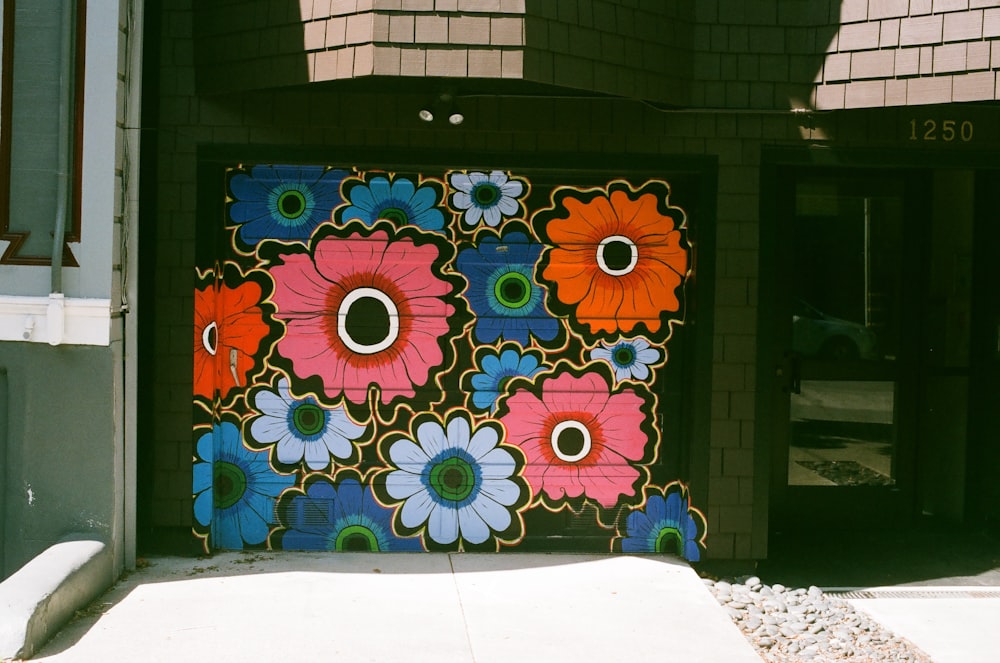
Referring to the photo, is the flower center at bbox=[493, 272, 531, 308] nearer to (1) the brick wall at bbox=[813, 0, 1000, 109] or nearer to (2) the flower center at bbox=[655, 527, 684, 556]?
(2) the flower center at bbox=[655, 527, 684, 556]

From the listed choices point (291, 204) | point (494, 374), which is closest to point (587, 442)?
point (494, 374)

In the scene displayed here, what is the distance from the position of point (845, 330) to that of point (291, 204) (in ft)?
12.2

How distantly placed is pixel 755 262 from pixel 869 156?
92 cm

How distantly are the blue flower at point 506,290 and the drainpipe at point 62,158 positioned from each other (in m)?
2.17

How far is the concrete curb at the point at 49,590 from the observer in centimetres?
422

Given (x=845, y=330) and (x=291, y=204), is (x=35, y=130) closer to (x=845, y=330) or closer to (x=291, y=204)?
(x=291, y=204)

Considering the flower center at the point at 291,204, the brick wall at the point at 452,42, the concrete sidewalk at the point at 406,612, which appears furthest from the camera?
the flower center at the point at 291,204

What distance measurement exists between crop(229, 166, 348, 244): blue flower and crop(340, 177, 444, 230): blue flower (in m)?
0.11

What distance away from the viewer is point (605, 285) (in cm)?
599

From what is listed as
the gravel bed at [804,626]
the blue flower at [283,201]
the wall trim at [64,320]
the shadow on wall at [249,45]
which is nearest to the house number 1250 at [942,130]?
the gravel bed at [804,626]

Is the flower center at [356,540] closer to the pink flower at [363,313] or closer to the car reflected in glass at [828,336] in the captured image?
the pink flower at [363,313]

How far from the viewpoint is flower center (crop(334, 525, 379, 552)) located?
5969 mm

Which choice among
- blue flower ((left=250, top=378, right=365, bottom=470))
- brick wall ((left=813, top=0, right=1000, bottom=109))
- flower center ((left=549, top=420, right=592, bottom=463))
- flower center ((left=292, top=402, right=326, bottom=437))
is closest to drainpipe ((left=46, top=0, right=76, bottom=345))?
blue flower ((left=250, top=378, right=365, bottom=470))

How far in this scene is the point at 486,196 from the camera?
591 centimetres
